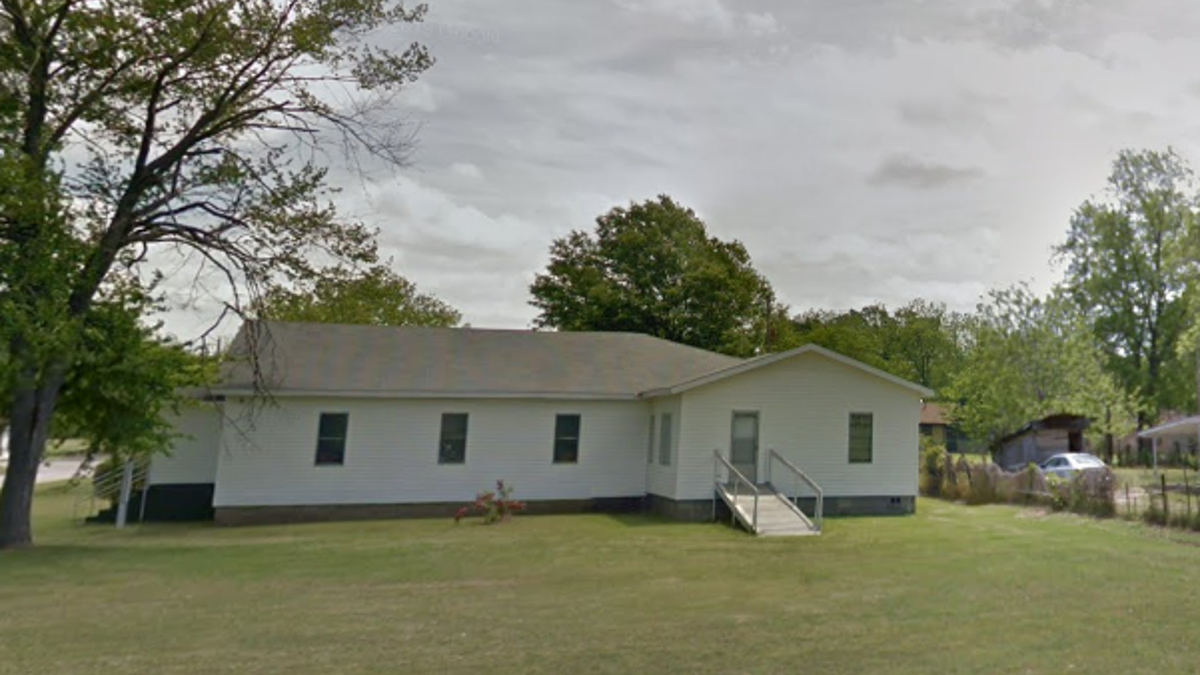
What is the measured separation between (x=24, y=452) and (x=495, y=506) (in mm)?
9632

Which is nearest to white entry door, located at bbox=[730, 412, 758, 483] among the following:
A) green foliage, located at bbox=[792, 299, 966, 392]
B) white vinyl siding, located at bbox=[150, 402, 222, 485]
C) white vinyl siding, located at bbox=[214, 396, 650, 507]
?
white vinyl siding, located at bbox=[214, 396, 650, 507]

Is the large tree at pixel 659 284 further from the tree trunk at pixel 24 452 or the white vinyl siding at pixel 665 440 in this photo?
the tree trunk at pixel 24 452

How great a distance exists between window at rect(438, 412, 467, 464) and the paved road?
→ 21.8m

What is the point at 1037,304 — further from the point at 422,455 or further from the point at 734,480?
the point at 422,455

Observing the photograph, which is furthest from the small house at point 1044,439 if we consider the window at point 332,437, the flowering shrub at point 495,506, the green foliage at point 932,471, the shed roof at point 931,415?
the window at point 332,437

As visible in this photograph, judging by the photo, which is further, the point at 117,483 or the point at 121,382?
the point at 117,483

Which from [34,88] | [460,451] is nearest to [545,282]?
[460,451]

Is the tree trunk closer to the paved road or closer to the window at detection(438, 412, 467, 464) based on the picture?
the window at detection(438, 412, 467, 464)

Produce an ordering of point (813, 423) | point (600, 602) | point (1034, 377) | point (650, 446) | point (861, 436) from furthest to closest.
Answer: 1. point (1034, 377)
2. point (650, 446)
3. point (861, 436)
4. point (813, 423)
5. point (600, 602)

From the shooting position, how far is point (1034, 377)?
114ft

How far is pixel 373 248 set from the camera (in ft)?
51.1

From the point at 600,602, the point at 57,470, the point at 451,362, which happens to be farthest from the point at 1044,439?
the point at 57,470

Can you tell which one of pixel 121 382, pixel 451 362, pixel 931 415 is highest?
pixel 931 415

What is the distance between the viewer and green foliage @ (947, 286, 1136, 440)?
33531 millimetres
